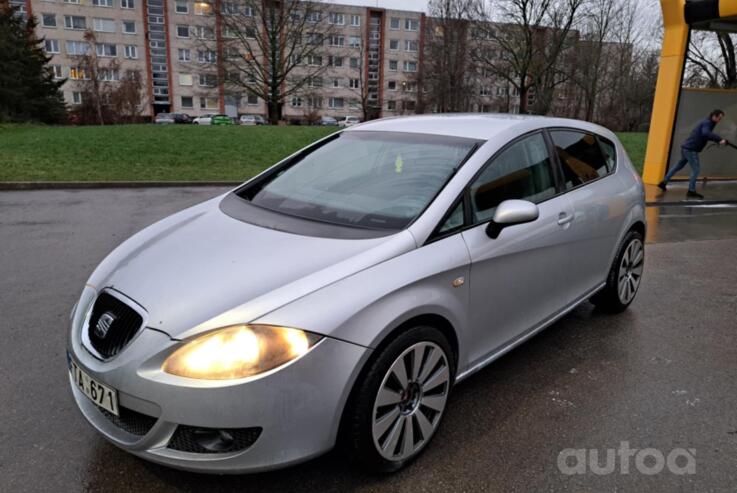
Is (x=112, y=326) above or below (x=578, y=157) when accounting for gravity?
below

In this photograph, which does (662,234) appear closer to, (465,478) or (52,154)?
(465,478)

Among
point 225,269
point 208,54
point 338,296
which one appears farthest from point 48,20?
point 338,296

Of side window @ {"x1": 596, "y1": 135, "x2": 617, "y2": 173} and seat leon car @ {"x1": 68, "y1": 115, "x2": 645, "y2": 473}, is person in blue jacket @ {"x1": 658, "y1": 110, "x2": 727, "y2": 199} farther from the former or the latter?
seat leon car @ {"x1": 68, "y1": 115, "x2": 645, "y2": 473}

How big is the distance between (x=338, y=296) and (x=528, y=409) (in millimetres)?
1523

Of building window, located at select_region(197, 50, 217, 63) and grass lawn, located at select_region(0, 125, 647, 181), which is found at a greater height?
building window, located at select_region(197, 50, 217, 63)

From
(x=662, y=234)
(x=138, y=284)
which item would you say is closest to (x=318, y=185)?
(x=138, y=284)

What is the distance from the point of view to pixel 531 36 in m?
38.2

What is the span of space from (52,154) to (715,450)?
50.5ft

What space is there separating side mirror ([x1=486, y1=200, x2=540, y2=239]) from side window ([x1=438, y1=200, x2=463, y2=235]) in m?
0.17

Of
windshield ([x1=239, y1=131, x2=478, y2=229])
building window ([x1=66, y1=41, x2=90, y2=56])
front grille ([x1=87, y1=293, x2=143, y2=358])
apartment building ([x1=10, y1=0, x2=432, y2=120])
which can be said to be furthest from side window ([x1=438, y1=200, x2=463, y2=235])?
building window ([x1=66, y1=41, x2=90, y2=56])

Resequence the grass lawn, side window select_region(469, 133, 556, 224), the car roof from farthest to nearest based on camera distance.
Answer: the grass lawn < the car roof < side window select_region(469, 133, 556, 224)

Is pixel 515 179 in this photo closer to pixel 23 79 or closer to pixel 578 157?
pixel 578 157

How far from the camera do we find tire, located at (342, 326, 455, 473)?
216 cm

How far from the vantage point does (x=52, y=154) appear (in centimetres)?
1378
